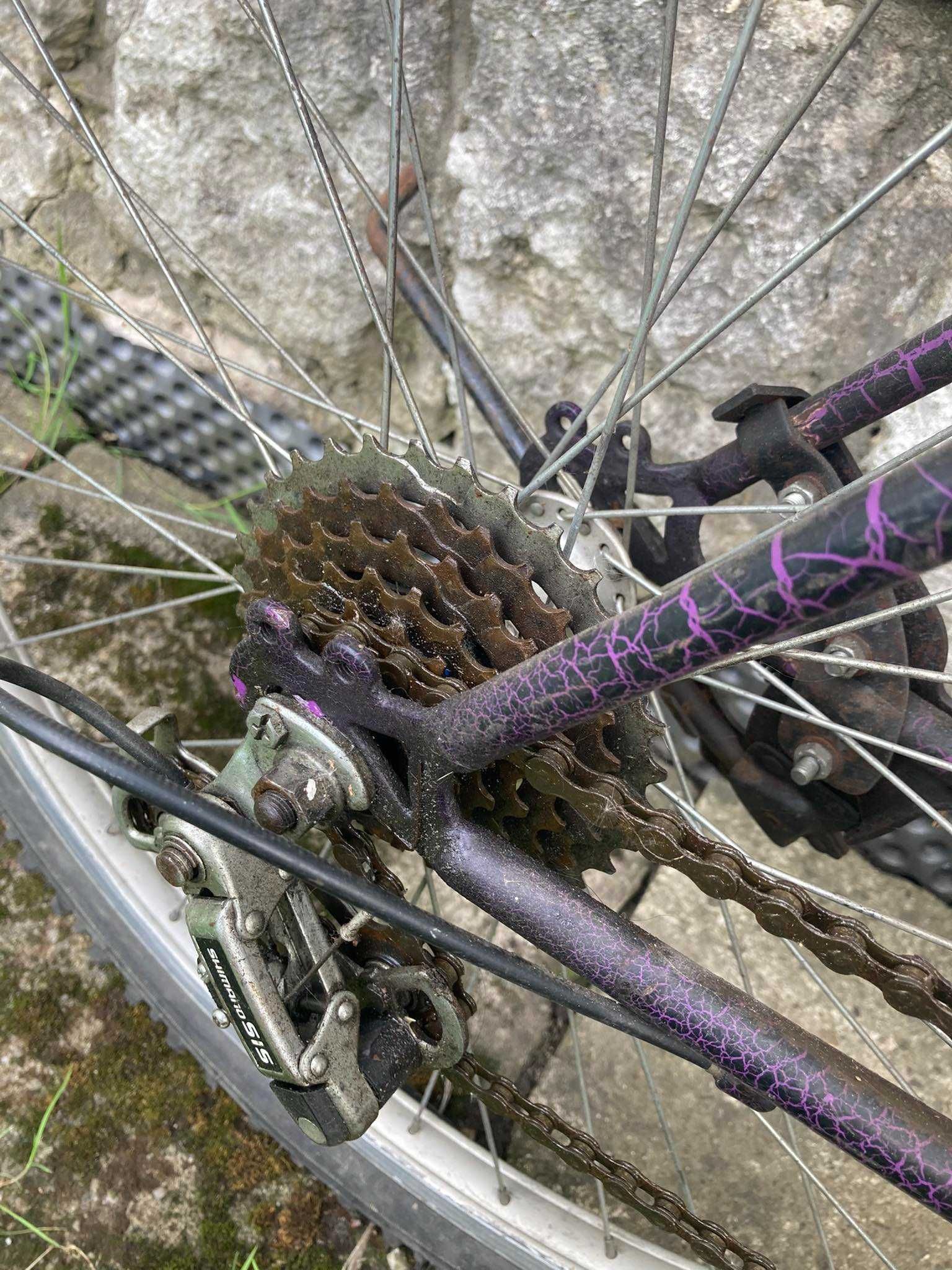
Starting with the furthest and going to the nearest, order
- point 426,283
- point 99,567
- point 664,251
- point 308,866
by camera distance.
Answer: point 99,567
point 426,283
point 664,251
point 308,866

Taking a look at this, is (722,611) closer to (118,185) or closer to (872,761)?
(872,761)

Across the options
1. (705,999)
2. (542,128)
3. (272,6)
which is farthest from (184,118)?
(705,999)

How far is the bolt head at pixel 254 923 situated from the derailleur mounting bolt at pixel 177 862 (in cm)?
5

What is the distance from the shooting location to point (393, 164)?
85cm

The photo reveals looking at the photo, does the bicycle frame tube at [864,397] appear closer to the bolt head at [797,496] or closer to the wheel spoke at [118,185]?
the bolt head at [797,496]

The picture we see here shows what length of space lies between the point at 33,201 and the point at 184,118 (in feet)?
0.86

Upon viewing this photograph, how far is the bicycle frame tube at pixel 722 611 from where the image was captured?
0.47m

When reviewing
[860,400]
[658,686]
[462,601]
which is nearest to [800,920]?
[658,686]

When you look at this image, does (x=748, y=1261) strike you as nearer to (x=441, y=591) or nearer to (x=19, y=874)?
(x=441, y=591)

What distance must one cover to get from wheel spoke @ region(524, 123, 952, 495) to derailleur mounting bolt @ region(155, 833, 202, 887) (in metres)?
0.36

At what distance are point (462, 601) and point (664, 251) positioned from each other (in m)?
0.28

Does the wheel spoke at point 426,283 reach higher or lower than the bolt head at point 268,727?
higher

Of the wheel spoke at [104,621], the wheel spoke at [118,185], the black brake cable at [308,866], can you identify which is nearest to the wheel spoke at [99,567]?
the wheel spoke at [104,621]

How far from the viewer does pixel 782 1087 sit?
2.18 ft
